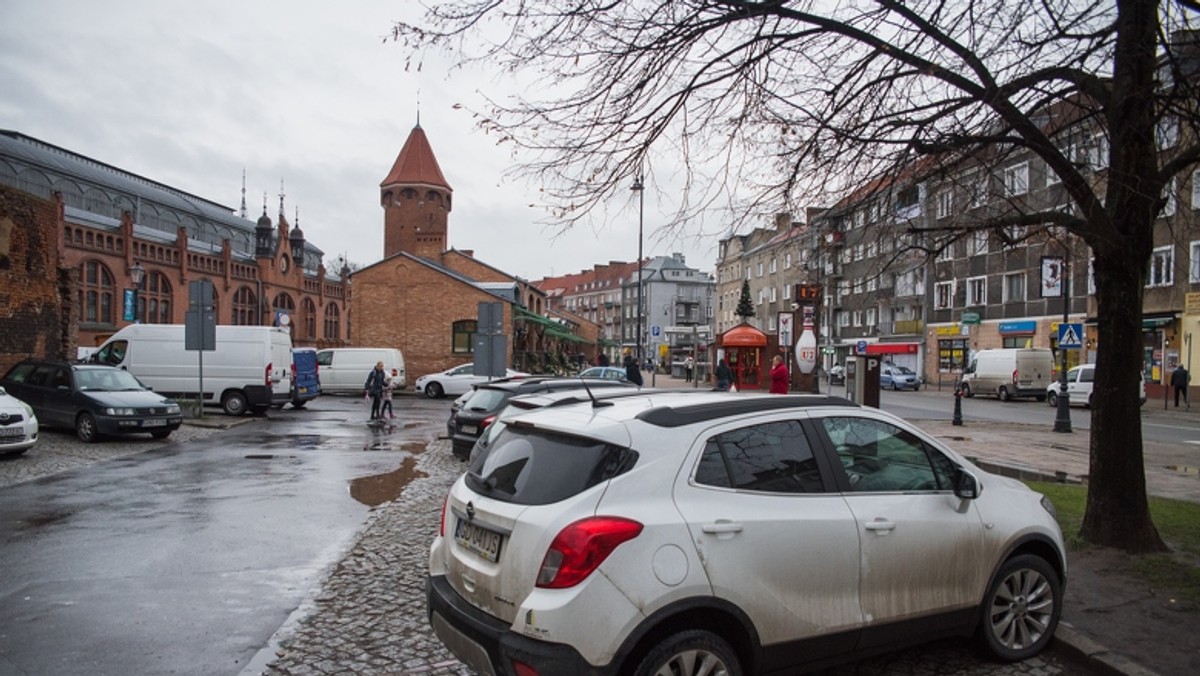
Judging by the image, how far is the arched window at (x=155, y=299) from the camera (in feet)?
174

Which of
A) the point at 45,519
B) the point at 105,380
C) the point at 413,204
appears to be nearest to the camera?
the point at 45,519

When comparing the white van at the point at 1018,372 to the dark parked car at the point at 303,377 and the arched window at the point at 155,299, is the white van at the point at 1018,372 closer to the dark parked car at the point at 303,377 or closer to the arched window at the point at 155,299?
the dark parked car at the point at 303,377

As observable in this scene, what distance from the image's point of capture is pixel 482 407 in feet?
46.5

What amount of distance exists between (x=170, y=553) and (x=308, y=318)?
7082 cm

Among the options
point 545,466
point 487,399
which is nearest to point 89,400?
point 487,399

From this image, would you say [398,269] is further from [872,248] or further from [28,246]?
[872,248]

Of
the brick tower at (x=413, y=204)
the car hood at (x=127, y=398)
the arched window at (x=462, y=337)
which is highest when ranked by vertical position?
the brick tower at (x=413, y=204)

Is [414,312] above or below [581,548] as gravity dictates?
above

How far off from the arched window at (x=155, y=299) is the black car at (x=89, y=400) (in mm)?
40108

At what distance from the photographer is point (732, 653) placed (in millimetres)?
3562

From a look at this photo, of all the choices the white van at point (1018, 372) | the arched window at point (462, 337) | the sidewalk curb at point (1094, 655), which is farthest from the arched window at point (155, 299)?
the sidewalk curb at point (1094, 655)

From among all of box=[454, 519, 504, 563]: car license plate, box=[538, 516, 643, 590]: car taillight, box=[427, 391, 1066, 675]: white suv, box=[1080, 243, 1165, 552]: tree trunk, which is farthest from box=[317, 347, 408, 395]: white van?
box=[538, 516, 643, 590]: car taillight

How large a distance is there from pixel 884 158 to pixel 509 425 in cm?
471

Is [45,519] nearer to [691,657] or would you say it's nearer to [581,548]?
[581,548]
